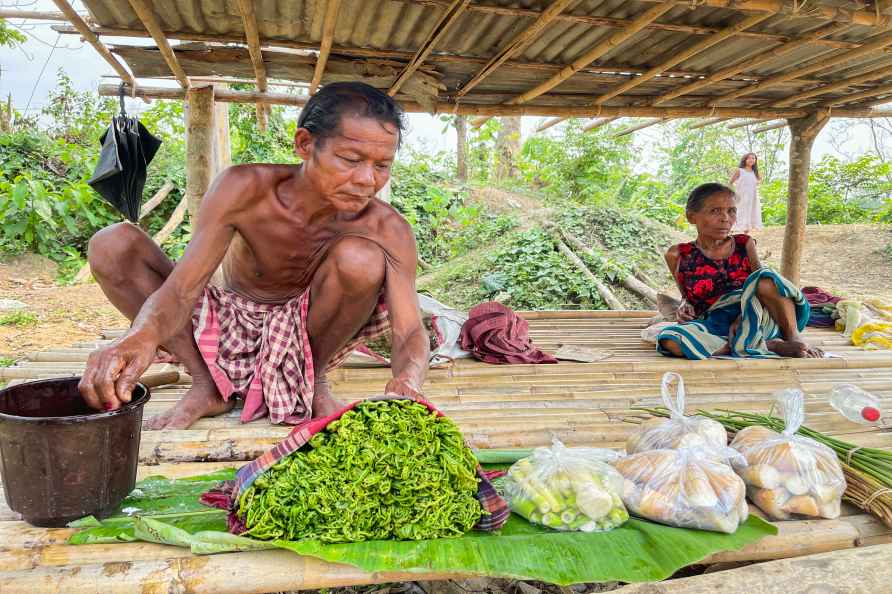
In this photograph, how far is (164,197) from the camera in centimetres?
934

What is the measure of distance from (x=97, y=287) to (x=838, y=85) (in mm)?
7871

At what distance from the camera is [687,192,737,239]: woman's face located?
3.97m

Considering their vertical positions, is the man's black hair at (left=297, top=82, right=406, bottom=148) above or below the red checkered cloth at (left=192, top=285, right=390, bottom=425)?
above

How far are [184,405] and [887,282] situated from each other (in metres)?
9.37

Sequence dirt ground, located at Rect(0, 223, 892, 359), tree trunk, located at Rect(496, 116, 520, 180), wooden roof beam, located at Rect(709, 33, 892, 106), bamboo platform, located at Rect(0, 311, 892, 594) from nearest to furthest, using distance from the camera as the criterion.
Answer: bamboo platform, located at Rect(0, 311, 892, 594) → wooden roof beam, located at Rect(709, 33, 892, 106) → dirt ground, located at Rect(0, 223, 892, 359) → tree trunk, located at Rect(496, 116, 520, 180)

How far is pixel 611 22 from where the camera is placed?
3.11 meters

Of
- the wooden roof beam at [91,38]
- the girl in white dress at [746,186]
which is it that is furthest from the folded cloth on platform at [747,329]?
the girl in white dress at [746,186]

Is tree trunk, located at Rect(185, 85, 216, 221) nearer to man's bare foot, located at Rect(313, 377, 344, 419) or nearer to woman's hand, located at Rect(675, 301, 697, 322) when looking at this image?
man's bare foot, located at Rect(313, 377, 344, 419)

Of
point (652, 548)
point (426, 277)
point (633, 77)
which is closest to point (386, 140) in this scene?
point (652, 548)

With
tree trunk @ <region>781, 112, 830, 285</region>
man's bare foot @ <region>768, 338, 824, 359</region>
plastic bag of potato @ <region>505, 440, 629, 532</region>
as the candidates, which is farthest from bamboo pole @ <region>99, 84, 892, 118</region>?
plastic bag of potato @ <region>505, 440, 629, 532</region>

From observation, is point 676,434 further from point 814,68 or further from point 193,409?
point 814,68

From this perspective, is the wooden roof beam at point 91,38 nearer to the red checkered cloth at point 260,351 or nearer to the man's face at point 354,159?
the red checkered cloth at point 260,351

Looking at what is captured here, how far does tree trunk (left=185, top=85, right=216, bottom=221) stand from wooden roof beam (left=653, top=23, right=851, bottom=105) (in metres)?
3.19

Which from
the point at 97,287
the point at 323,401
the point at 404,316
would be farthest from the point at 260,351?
the point at 97,287
